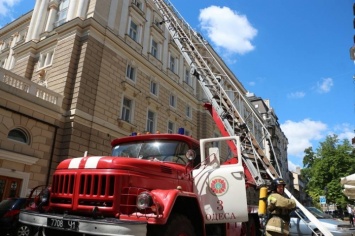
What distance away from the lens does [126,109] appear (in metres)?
19.8

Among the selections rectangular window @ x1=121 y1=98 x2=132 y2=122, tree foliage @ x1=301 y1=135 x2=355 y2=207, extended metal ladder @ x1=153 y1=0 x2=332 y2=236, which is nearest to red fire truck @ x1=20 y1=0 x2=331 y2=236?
extended metal ladder @ x1=153 y1=0 x2=332 y2=236

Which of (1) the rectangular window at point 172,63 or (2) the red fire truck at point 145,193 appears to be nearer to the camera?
(2) the red fire truck at point 145,193

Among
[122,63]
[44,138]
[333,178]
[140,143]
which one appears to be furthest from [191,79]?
[140,143]

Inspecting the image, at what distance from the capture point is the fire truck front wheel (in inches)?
174

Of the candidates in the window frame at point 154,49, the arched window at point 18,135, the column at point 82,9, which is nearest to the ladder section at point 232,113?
the column at point 82,9

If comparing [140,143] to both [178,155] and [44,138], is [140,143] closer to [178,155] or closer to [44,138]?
[178,155]

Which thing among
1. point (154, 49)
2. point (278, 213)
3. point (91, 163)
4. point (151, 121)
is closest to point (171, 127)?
point (151, 121)

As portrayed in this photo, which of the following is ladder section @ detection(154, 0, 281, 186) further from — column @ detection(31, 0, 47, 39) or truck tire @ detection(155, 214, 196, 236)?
column @ detection(31, 0, 47, 39)

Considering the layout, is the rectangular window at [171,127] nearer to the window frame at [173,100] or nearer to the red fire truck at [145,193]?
the window frame at [173,100]

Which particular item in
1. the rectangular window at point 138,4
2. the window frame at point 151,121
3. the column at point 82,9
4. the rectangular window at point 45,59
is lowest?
the window frame at point 151,121

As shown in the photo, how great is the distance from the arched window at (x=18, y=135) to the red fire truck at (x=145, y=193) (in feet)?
31.3

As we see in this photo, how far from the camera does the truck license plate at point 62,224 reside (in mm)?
4156

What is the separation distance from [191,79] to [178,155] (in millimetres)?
23720

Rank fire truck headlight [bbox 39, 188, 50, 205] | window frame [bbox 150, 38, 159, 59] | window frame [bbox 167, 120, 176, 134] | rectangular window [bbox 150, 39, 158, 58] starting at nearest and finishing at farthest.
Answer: fire truck headlight [bbox 39, 188, 50, 205]
window frame [bbox 150, 38, 159, 59]
rectangular window [bbox 150, 39, 158, 58]
window frame [bbox 167, 120, 176, 134]
